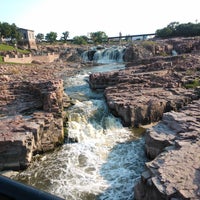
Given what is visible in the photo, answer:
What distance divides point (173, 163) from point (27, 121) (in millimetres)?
7485

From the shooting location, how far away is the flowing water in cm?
903

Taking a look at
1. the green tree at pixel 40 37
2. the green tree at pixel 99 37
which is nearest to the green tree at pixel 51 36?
the green tree at pixel 40 37

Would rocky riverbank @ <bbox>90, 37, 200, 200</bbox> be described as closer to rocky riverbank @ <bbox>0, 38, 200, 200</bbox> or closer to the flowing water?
rocky riverbank @ <bbox>0, 38, 200, 200</bbox>

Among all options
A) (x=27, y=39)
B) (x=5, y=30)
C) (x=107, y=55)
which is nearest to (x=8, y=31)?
(x=5, y=30)

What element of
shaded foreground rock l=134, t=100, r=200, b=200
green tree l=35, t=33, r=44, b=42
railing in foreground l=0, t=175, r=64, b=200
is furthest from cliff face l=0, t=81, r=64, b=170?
green tree l=35, t=33, r=44, b=42

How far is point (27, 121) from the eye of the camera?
1247 centimetres

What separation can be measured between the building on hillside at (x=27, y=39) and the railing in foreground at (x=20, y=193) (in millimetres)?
63582

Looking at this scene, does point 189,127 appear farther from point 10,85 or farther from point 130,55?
point 130,55

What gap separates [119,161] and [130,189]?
2051mm

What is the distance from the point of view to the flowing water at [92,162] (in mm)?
9031

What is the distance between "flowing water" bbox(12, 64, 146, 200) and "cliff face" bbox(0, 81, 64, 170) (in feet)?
2.25

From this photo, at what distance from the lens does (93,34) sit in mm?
79812

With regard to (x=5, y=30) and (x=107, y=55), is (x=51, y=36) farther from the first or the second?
(x=107, y=55)

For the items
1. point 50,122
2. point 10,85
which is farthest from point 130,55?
point 50,122
